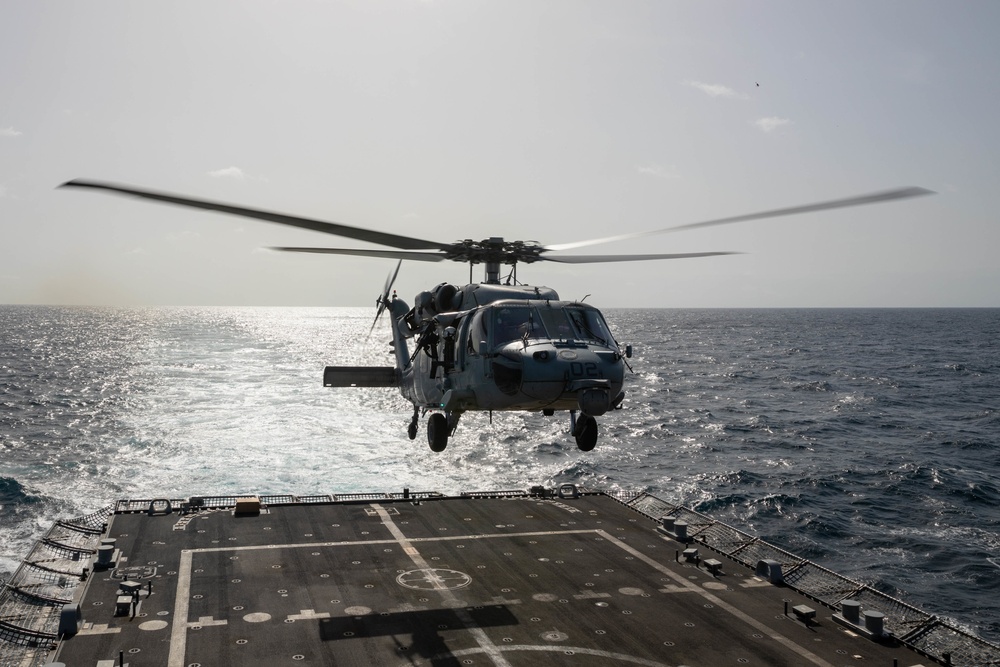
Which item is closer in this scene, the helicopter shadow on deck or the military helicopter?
the military helicopter

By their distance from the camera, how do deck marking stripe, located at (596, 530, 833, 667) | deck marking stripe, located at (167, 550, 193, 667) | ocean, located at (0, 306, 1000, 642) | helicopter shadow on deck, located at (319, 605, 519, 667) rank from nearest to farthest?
deck marking stripe, located at (167, 550, 193, 667), helicopter shadow on deck, located at (319, 605, 519, 667), deck marking stripe, located at (596, 530, 833, 667), ocean, located at (0, 306, 1000, 642)

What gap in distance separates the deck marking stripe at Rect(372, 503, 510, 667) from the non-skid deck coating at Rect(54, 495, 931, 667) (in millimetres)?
70

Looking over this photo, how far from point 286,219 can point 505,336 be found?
6.14 meters

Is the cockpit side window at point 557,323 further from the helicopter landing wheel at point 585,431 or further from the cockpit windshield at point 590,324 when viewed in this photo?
the helicopter landing wheel at point 585,431

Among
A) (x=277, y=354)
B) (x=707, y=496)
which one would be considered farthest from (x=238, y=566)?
(x=277, y=354)

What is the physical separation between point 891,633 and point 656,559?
9.80 m

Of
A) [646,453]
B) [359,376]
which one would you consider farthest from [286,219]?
[646,453]

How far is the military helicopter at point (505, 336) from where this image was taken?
1823 cm

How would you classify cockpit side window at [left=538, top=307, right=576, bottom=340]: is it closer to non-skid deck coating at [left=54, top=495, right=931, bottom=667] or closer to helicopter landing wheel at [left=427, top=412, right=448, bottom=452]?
helicopter landing wheel at [left=427, top=412, right=448, bottom=452]

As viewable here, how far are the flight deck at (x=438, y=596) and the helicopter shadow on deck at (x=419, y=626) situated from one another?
8cm

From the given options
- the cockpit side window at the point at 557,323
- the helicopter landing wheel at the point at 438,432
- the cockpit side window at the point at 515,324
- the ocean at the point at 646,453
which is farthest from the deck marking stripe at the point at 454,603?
the ocean at the point at 646,453

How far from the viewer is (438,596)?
→ 2753 cm

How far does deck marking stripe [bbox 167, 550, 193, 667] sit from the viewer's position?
22.4 metres

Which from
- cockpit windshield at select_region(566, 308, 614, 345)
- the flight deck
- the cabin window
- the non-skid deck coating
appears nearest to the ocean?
the flight deck
